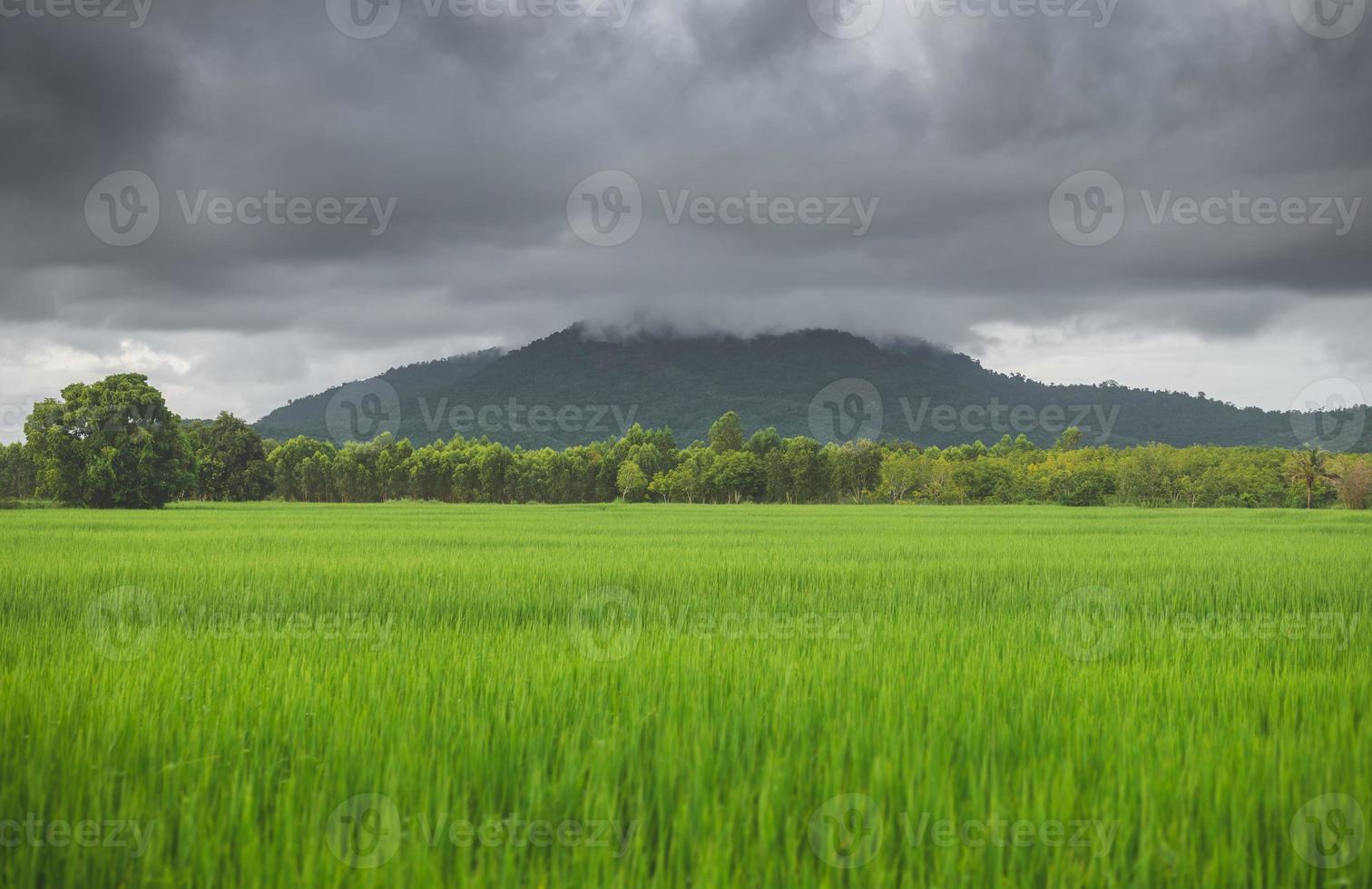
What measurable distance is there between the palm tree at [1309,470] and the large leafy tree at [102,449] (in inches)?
3671

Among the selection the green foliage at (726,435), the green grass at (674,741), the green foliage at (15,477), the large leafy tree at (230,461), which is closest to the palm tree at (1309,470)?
Result: the green foliage at (726,435)

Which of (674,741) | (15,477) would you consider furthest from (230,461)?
(674,741)

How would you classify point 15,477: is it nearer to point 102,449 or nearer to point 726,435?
point 102,449

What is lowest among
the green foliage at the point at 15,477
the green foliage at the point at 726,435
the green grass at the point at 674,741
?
the green foliage at the point at 15,477

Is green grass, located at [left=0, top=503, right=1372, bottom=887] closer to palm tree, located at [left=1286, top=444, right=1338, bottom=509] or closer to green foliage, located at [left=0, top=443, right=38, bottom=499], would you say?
palm tree, located at [left=1286, top=444, right=1338, bottom=509]

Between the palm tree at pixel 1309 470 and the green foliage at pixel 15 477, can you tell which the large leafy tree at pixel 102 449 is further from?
the palm tree at pixel 1309 470

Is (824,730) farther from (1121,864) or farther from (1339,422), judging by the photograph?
(1339,422)

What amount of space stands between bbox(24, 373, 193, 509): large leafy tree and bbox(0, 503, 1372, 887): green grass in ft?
155

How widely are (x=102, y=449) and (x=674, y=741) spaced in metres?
55.8

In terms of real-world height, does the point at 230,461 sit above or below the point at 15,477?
above

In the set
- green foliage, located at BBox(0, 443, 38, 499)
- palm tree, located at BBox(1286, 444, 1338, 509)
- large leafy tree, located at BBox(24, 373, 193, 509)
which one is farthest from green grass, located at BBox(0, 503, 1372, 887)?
green foliage, located at BBox(0, 443, 38, 499)

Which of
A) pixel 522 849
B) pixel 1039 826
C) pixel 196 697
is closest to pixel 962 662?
pixel 1039 826

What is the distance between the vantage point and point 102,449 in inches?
1810

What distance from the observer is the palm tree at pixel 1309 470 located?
231 feet
